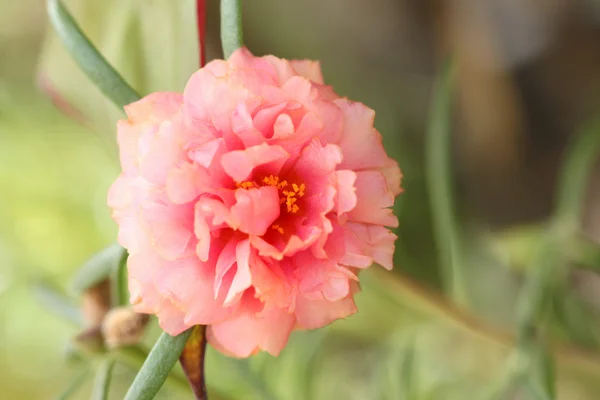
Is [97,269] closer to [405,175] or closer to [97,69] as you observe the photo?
[97,69]

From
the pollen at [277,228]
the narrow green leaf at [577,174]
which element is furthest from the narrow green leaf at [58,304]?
the narrow green leaf at [577,174]

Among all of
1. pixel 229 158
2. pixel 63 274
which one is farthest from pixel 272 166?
pixel 63 274

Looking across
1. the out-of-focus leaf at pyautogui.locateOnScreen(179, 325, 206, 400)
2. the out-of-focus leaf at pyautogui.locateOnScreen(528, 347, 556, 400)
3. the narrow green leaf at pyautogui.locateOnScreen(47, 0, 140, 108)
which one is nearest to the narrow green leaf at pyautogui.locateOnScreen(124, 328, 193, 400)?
the out-of-focus leaf at pyautogui.locateOnScreen(179, 325, 206, 400)

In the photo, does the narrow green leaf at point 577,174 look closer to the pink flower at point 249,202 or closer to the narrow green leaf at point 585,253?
the narrow green leaf at point 585,253

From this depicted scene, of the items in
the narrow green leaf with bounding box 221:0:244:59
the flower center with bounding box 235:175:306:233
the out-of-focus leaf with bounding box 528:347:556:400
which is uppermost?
the narrow green leaf with bounding box 221:0:244:59

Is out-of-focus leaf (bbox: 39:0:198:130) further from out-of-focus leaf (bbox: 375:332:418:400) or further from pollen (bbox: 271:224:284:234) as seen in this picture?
out-of-focus leaf (bbox: 375:332:418:400)

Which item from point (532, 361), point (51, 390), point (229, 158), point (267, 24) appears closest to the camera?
point (229, 158)

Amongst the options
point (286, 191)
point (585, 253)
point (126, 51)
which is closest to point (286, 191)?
point (286, 191)

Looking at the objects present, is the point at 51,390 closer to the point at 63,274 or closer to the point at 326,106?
the point at 63,274
